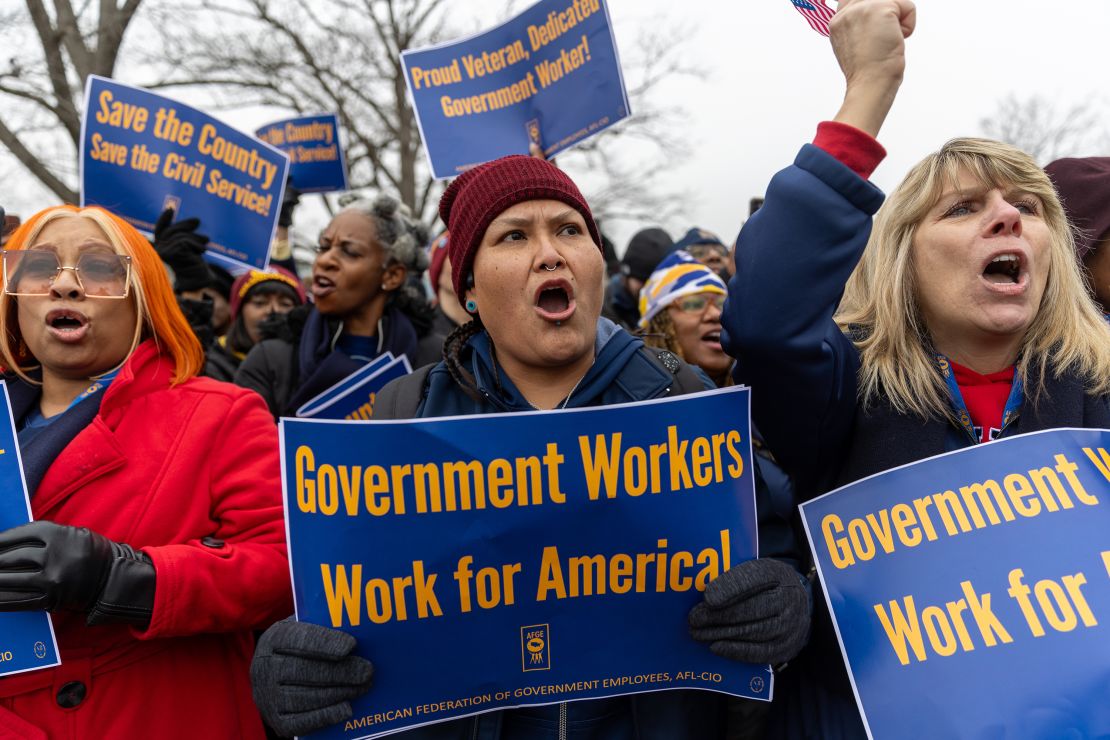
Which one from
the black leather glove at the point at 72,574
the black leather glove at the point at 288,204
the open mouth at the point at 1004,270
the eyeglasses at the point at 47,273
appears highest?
the black leather glove at the point at 288,204

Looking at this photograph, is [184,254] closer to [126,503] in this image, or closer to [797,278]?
[126,503]

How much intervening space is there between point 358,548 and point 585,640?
1.55 ft

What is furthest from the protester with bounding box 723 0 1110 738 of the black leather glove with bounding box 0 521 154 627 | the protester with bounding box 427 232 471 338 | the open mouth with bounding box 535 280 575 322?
the protester with bounding box 427 232 471 338

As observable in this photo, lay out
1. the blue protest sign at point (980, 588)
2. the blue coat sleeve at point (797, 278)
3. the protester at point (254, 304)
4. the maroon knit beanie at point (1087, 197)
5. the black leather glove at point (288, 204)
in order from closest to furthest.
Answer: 1. the blue protest sign at point (980, 588)
2. the blue coat sleeve at point (797, 278)
3. the maroon knit beanie at point (1087, 197)
4. the protester at point (254, 304)
5. the black leather glove at point (288, 204)

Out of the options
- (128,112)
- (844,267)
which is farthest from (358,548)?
(128,112)

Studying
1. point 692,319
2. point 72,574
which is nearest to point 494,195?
point 72,574

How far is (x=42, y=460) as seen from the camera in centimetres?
200

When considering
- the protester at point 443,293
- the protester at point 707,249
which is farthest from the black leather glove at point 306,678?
the protester at point 707,249

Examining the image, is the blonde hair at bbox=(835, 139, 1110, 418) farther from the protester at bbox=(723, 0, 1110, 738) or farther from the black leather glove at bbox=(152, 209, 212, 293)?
the black leather glove at bbox=(152, 209, 212, 293)

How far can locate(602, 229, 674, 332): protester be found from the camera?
5.92 m

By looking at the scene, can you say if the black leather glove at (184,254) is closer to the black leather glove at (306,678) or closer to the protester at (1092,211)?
the black leather glove at (306,678)

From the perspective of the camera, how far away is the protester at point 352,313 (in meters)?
4.00

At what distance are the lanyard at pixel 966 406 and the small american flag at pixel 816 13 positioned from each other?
78 cm

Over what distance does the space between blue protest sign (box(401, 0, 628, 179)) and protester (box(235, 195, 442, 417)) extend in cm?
51
